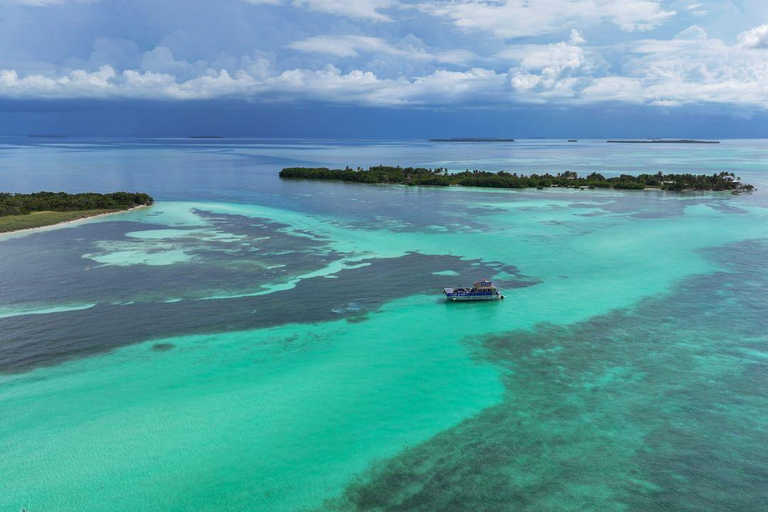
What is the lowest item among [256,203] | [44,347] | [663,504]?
[663,504]

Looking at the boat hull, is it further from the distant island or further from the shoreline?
the distant island

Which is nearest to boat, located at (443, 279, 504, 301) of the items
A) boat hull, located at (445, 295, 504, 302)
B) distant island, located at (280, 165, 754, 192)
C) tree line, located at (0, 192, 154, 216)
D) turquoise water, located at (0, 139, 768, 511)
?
boat hull, located at (445, 295, 504, 302)

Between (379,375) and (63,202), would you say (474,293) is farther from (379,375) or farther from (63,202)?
(63,202)

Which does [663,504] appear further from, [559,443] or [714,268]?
[714,268]

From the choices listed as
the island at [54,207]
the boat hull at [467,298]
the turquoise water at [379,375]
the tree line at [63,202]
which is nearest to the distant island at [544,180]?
the island at [54,207]

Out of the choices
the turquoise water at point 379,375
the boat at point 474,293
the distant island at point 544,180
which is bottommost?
the turquoise water at point 379,375

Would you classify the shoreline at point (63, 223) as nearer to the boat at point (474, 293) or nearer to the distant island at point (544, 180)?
the boat at point (474, 293)

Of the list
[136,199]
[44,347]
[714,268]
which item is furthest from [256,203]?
[714,268]
